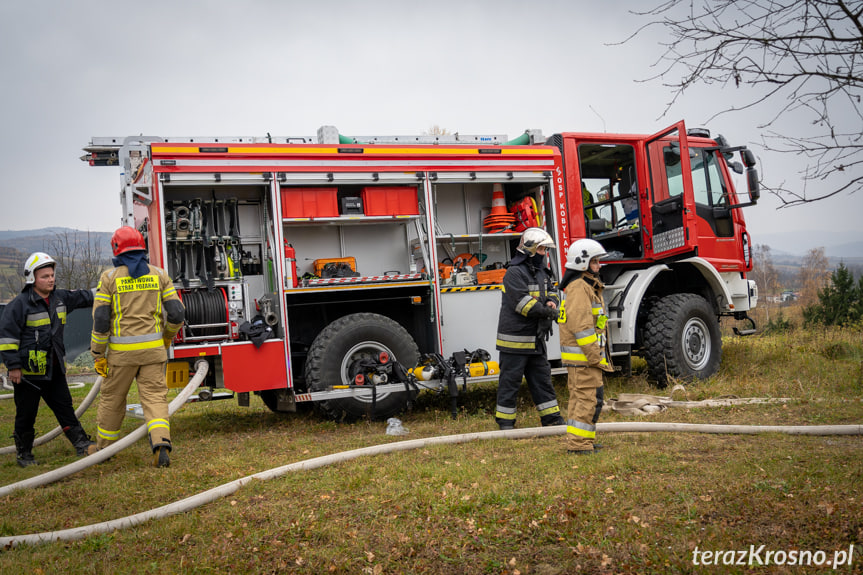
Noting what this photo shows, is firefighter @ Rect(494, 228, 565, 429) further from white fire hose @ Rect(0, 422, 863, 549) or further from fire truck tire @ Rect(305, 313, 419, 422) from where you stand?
fire truck tire @ Rect(305, 313, 419, 422)

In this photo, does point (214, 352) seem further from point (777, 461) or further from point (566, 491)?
point (777, 461)

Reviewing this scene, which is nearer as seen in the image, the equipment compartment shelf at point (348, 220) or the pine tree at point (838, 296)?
the equipment compartment shelf at point (348, 220)

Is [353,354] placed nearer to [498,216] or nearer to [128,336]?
[128,336]

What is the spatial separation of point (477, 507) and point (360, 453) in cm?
158

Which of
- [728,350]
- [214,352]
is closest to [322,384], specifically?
[214,352]

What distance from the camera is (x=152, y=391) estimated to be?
575cm

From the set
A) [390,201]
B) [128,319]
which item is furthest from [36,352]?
[390,201]

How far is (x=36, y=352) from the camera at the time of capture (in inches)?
237

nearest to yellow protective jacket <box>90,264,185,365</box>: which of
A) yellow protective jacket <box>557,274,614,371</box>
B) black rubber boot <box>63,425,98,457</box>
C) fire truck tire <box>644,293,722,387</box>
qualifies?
black rubber boot <box>63,425,98,457</box>

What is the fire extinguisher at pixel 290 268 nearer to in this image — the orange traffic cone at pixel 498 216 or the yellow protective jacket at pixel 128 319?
the yellow protective jacket at pixel 128 319

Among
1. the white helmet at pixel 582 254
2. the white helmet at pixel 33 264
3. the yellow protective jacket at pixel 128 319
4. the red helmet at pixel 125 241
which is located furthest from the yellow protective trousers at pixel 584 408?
the white helmet at pixel 33 264

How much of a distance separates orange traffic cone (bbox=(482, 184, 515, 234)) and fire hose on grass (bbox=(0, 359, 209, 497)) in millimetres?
3561

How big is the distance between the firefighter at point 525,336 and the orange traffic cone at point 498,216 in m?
1.62

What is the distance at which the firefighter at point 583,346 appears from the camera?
17.1ft
